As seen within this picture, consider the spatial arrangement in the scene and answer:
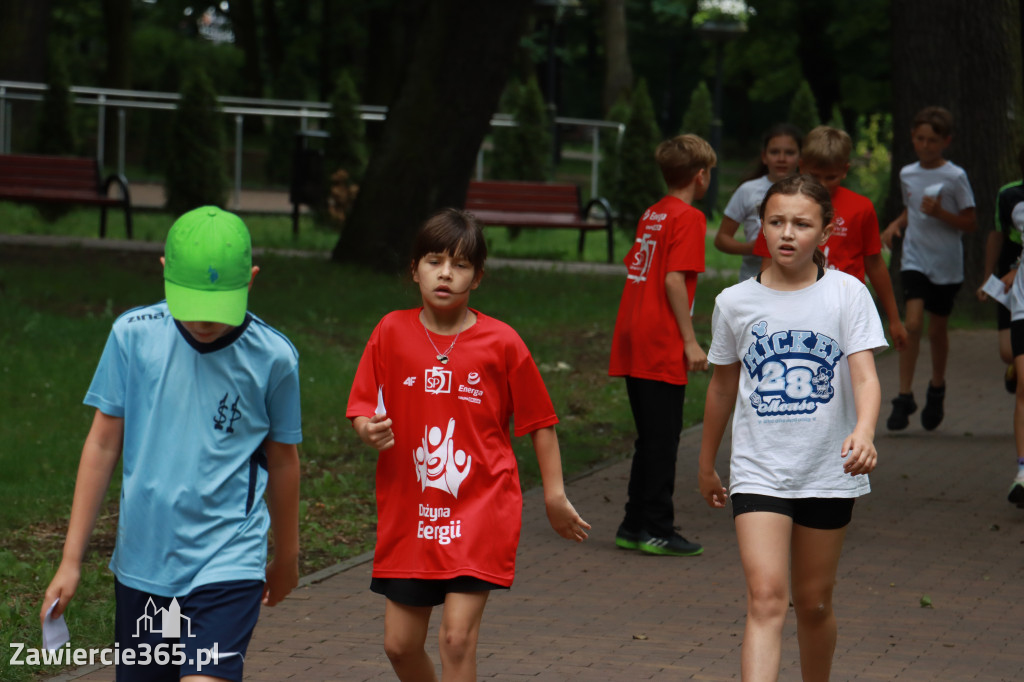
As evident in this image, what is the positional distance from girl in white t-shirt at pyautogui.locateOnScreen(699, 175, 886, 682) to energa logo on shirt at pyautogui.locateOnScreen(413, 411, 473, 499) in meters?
0.91

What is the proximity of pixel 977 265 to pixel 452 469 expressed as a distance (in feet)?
40.1

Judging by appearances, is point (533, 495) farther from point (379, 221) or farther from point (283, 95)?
point (283, 95)

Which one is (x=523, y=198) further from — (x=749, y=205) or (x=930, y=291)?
(x=749, y=205)

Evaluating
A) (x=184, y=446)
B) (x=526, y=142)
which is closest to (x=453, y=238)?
(x=184, y=446)

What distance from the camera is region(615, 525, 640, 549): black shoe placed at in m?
6.91

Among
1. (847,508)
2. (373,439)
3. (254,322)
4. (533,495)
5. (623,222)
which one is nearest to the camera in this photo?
(254,322)

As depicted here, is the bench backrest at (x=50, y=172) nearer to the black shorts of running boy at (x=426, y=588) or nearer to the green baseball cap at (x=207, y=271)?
the black shorts of running boy at (x=426, y=588)

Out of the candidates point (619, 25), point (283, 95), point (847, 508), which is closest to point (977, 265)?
point (847, 508)

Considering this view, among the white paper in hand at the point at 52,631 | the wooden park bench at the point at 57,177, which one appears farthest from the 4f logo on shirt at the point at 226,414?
the wooden park bench at the point at 57,177

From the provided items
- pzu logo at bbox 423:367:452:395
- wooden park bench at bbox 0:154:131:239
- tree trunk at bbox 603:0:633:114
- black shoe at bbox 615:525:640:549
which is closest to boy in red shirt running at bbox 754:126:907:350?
black shoe at bbox 615:525:640:549

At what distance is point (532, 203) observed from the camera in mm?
19484

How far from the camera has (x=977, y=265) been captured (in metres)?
15.0

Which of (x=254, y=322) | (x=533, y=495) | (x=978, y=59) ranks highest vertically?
(x=978, y=59)

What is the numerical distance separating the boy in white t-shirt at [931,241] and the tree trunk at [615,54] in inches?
1372
